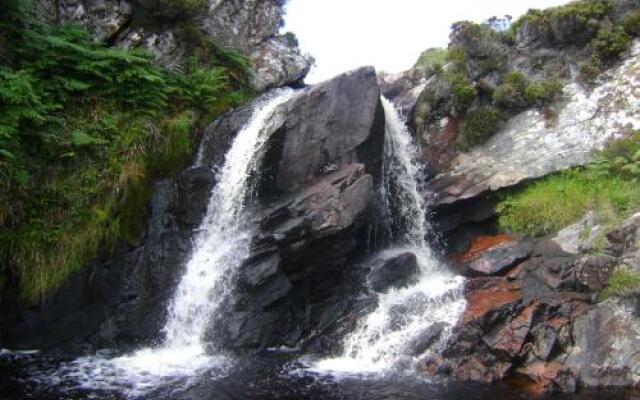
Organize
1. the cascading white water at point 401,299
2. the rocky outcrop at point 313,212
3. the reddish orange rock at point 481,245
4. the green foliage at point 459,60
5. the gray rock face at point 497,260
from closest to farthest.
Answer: the cascading white water at point 401,299
the gray rock face at point 497,260
the rocky outcrop at point 313,212
the reddish orange rock at point 481,245
the green foliage at point 459,60

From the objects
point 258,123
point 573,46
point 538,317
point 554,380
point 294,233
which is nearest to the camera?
point 554,380

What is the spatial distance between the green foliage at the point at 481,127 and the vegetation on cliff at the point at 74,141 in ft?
25.0

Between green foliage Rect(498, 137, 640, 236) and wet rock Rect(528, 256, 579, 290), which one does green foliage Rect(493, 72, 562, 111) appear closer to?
green foliage Rect(498, 137, 640, 236)

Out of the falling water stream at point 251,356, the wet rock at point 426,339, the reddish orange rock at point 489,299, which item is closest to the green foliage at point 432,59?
the falling water stream at point 251,356

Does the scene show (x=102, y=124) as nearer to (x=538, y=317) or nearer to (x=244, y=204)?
(x=244, y=204)

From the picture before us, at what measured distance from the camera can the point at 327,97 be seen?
580 inches

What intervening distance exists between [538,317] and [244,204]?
730 cm

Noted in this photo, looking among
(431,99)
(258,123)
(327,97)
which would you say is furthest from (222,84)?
(431,99)

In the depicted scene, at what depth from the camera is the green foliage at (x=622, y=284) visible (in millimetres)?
9977

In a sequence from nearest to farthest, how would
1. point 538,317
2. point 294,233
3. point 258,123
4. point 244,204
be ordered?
1. point 538,317
2. point 294,233
3. point 244,204
4. point 258,123

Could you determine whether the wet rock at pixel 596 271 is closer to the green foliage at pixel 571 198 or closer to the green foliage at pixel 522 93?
the green foliage at pixel 571 198


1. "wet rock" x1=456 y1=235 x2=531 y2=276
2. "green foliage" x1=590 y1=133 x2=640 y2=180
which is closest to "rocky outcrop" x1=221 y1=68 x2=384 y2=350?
"wet rock" x1=456 y1=235 x2=531 y2=276

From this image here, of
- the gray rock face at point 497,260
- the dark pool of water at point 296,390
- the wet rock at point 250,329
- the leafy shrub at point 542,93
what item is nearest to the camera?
the dark pool of water at point 296,390

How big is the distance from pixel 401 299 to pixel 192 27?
467 inches
